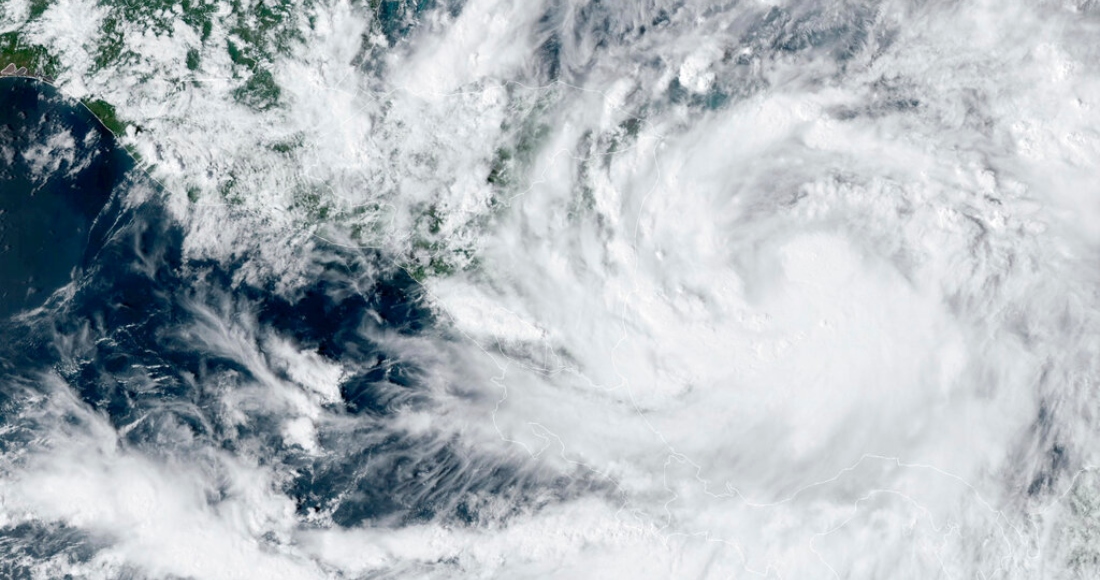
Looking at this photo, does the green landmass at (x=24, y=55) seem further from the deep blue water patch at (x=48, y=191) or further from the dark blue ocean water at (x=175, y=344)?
the deep blue water patch at (x=48, y=191)

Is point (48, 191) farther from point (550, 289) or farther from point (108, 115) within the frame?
point (550, 289)

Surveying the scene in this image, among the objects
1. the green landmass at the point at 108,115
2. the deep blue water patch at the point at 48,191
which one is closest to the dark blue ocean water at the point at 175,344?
the deep blue water patch at the point at 48,191

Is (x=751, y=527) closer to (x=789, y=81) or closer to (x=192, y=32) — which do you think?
(x=789, y=81)

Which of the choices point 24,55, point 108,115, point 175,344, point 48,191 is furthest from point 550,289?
point 24,55

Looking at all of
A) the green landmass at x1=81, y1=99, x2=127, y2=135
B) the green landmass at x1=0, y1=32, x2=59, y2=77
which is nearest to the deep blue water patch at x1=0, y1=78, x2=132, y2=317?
the green landmass at x1=81, y1=99, x2=127, y2=135

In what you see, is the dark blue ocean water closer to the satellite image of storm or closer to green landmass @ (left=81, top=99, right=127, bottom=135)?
the satellite image of storm

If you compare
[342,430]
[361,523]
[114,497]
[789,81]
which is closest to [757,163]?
[789,81]
